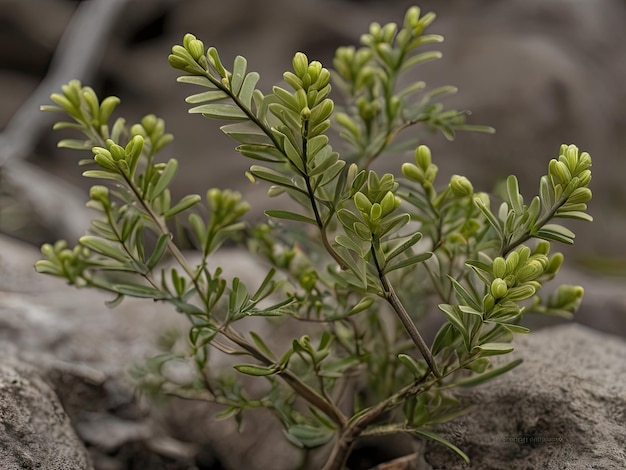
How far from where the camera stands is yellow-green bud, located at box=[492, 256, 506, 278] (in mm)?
708

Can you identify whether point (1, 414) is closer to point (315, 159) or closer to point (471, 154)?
point (315, 159)

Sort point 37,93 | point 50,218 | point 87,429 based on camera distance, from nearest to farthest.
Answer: point 87,429
point 50,218
point 37,93

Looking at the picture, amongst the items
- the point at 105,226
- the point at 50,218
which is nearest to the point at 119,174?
the point at 105,226

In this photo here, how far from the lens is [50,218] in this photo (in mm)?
2066

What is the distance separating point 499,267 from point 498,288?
3 centimetres

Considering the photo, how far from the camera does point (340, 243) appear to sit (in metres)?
0.71

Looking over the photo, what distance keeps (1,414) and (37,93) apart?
2.72 metres

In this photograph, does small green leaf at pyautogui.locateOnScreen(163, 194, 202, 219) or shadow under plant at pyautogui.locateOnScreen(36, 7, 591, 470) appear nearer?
shadow under plant at pyautogui.locateOnScreen(36, 7, 591, 470)

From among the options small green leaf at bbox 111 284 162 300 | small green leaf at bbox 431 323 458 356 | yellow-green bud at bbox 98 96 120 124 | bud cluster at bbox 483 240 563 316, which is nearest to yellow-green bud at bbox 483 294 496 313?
bud cluster at bbox 483 240 563 316

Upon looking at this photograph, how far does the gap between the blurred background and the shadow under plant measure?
1265mm

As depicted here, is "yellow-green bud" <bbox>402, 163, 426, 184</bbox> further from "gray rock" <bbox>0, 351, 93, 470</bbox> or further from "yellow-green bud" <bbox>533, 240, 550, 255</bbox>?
"gray rock" <bbox>0, 351, 93, 470</bbox>

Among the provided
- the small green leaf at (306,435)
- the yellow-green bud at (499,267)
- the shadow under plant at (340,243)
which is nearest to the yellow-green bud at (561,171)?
the shadow under plant at (340,243)

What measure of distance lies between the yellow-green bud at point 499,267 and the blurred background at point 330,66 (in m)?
1.63

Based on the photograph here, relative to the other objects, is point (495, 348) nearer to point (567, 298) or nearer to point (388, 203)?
point (388, 203)
